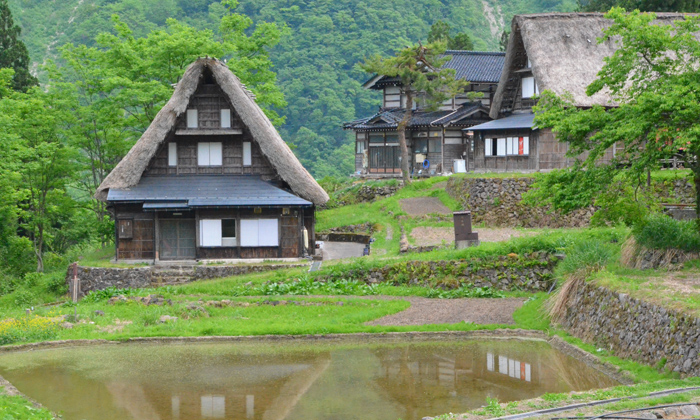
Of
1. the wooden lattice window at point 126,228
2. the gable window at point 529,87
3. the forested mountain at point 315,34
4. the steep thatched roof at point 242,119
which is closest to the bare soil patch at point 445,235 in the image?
the steep thatched roof at point 242,119

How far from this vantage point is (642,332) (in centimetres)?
1533

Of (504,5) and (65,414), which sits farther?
(504,5)

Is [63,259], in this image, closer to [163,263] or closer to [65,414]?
[163,263]

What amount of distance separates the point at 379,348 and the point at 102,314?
8.50 m

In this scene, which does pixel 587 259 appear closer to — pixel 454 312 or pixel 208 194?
pixel 454 312

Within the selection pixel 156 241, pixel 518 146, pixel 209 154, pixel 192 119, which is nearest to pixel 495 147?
pixel 518 146

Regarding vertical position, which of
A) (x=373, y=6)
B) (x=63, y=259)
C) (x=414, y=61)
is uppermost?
(x=373, y=6)

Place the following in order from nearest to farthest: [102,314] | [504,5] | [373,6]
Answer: [102,314]
[373,6]
[504,5]

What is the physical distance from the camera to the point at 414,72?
4334cm

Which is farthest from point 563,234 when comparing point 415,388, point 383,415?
point 383,415

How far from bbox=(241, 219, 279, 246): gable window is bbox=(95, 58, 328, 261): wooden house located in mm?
38

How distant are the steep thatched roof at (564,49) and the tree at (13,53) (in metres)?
25.6

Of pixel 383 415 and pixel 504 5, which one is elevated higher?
pixel 504 5

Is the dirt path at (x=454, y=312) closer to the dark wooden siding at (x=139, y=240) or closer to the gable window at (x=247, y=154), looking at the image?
the gable window at (x=247, y=154)
